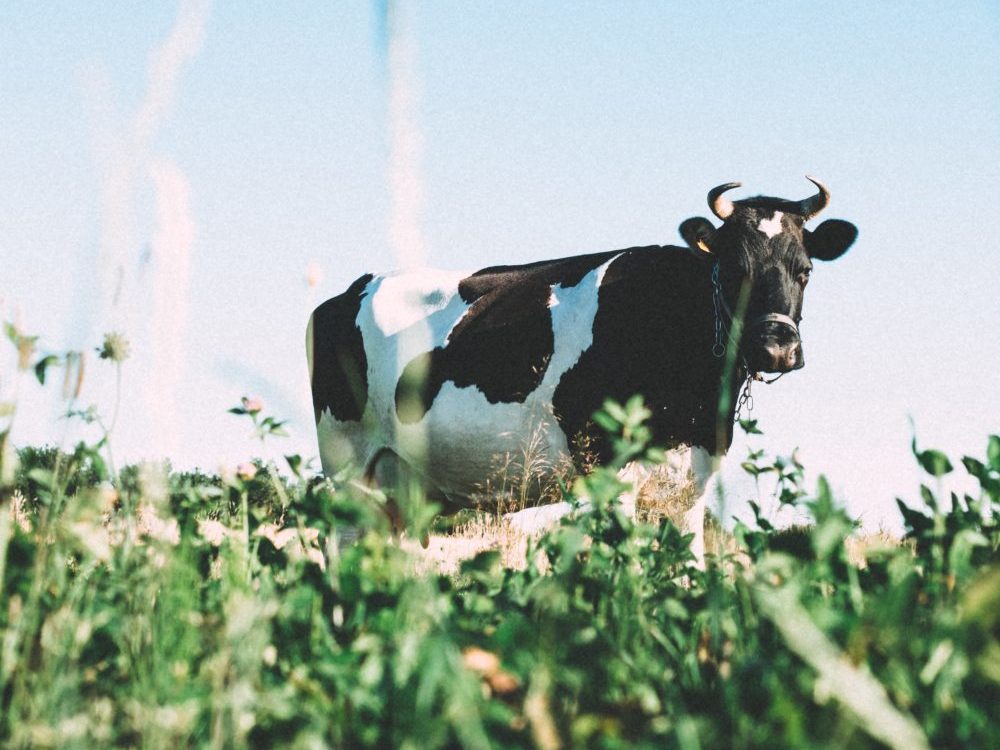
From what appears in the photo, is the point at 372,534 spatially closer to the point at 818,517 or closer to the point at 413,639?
the point at 413,639

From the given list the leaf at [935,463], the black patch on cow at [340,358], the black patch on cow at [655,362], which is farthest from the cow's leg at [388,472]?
the leaf at [935,463]

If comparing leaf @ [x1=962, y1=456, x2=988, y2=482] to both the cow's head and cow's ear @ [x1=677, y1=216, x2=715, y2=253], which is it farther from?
cow's ear @ [x1=677, y1=216, x2=715, y2=253]

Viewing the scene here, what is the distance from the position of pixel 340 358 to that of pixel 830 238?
12.1 ft

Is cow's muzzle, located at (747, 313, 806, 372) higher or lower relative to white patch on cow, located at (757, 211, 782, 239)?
lower

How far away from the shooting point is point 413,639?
1.46m

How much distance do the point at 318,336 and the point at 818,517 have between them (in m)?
6.81

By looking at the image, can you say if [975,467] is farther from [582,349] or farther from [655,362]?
[582,349]

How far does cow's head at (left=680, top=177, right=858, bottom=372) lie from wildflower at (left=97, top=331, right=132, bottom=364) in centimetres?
394

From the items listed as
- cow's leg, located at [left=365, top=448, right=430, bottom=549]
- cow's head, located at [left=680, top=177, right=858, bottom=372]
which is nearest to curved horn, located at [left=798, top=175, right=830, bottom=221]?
cow's head, located at [left=680, top=177, right=858, bottom=372]

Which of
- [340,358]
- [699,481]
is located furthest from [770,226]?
[340,358]

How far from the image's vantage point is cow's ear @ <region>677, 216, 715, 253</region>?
20.3ft

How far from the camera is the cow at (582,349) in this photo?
5.88 m

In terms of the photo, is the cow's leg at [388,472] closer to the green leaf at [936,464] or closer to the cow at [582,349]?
the cow at [582,349]

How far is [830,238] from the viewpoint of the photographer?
21.4 feet
